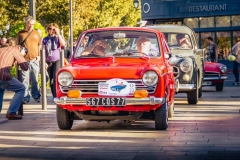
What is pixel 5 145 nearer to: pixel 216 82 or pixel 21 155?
pixel 21 155

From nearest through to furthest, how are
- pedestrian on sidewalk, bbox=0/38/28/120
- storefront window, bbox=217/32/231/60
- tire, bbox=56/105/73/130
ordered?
1. tire, bbox=56/105/73/130
2. pedestrian on sidewalk, bbox=0/38/28/120
3. storefront window, bbox=217/32/231/60

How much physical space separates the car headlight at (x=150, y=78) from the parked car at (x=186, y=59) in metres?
4.99

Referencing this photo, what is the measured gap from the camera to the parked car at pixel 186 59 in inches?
728

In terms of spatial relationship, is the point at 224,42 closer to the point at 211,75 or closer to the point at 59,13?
the point at 59,13

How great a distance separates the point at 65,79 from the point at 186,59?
6218 mm

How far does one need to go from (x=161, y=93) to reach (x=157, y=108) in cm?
25

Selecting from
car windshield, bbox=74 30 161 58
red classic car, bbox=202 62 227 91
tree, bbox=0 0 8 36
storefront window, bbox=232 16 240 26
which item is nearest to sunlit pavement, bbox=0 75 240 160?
car windshield, bbox=74 30 161 58

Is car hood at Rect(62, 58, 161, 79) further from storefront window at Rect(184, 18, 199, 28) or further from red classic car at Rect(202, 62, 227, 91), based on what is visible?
storefront window at Rect(184, 18, 199, 28)

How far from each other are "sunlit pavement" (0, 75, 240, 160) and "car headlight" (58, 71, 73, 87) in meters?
0.73

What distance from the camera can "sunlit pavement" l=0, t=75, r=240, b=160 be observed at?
9930mm

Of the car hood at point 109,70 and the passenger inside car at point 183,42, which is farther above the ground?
the passenger inside car at point 183,42

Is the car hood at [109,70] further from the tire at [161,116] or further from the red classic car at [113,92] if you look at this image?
the tire at [161,116]

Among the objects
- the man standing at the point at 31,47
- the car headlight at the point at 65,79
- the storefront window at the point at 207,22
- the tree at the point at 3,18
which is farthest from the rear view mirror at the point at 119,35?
the tree at the point at 3,18

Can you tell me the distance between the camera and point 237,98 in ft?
68.5
